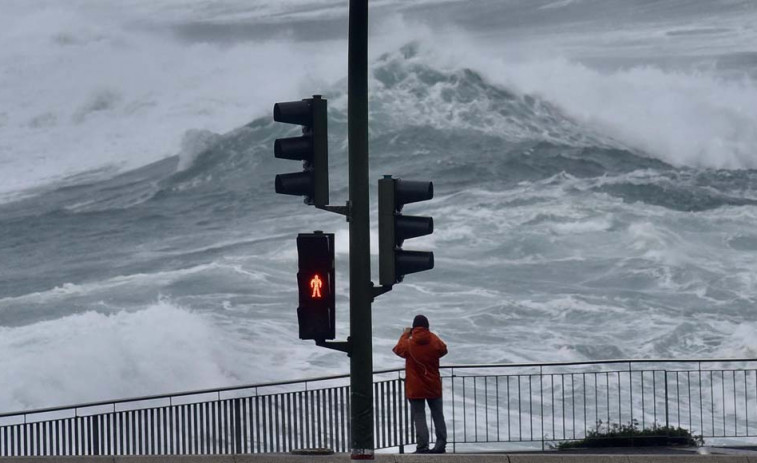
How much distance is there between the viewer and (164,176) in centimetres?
5738

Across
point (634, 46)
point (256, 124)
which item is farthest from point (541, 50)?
point (256, 124)

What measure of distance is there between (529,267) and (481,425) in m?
18.1

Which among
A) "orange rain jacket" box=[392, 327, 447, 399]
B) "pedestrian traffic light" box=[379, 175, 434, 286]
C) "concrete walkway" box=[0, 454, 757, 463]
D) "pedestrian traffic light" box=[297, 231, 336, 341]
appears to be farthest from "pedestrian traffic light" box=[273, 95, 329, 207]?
"orange rain jacket" box=[392, 327, 447, 399]

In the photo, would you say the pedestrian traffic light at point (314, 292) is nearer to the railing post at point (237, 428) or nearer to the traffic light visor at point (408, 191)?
the traffic light visor at point (408, 191)

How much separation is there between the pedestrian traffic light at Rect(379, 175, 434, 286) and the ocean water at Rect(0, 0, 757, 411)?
19.4 metres

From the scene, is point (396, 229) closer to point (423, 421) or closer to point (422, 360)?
point (422, 360)

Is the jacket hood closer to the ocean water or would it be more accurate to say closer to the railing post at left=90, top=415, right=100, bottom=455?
the railing post at left=90, top=415, right=100, bottom=455

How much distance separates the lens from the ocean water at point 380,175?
3469 cm

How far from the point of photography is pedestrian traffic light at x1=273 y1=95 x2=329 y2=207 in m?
12.0

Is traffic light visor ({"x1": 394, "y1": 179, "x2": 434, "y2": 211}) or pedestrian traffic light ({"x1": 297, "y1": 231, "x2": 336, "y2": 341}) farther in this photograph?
traffic light visor ({"x1": 394, "y1": 179, "x2": 434, "y2": 211})

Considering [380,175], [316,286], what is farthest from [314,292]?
[380,175]

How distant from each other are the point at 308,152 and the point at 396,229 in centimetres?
91

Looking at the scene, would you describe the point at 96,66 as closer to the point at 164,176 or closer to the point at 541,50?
the point at 164,176

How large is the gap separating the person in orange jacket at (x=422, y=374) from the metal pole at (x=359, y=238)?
374 centimetres
